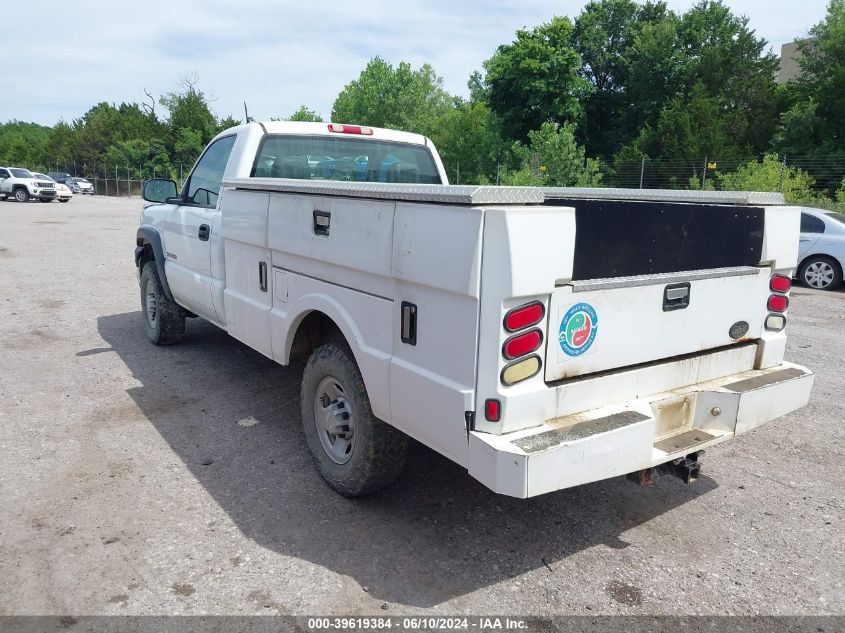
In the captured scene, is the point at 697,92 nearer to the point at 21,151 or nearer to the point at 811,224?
the point at 811,224

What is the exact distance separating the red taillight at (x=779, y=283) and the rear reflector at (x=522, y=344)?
1821 millimetres

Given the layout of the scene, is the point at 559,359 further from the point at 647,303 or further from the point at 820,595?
the point at 820,595

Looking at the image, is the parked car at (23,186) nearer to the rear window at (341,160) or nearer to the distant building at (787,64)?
the rear window at (341,160)

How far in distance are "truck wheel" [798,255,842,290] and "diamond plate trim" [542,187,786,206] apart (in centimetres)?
942

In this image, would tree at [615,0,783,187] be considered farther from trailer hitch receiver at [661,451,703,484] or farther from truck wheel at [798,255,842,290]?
trailer hitch receiver at [661,451,703,484]

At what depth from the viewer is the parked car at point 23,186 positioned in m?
37.6

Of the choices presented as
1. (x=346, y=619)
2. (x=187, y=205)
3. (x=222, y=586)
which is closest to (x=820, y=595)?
(x=346, y=619)

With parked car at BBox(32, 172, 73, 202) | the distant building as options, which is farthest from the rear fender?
the distant building

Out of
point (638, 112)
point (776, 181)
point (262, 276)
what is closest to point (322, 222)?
point (262, 276)

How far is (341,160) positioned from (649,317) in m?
3.14

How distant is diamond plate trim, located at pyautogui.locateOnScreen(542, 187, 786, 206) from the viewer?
3818 millimetres

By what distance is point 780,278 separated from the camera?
12.6 ft

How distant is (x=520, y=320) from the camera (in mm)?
2730

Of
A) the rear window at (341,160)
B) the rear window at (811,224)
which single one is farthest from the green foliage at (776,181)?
the rear window at (341,160)
